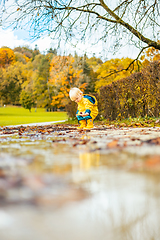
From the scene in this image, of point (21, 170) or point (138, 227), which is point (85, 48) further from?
point (138, 227)

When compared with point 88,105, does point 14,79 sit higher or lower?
higher

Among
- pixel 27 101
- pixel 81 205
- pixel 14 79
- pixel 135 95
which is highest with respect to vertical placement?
pixel 14 79

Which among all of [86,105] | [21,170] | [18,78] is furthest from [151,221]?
[18,78]

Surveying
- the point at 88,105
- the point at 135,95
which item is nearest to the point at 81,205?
the point at 88,105

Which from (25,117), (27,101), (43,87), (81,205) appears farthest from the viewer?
(43,87)

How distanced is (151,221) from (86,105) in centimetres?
614

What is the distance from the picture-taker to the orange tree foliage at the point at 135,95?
8.95 meters

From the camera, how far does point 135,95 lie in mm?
10469

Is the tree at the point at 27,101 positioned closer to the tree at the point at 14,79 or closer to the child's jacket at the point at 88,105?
the tree at the point at 14,79

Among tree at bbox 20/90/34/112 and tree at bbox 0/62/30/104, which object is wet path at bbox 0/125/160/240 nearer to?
tree at bbox 20/90/34/112

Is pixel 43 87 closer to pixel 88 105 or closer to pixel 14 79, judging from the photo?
pixel 14 79

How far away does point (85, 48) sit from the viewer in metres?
10.1

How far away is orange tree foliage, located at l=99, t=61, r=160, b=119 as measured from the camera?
895cm

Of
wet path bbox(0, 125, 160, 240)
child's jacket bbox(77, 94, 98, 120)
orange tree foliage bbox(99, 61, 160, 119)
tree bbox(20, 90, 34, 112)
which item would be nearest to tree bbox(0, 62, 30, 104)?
tree bbox(20, 90, 34, 112)
